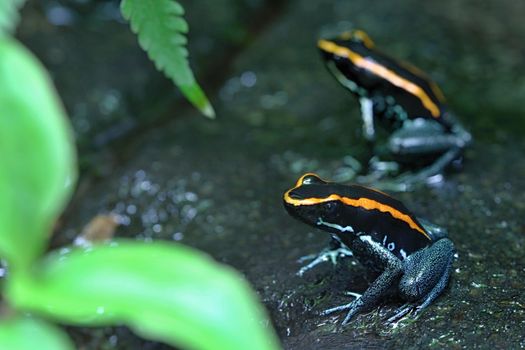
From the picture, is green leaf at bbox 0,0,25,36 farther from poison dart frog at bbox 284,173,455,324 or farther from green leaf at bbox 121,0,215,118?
poison dart frog at bbox 284,173,455,324

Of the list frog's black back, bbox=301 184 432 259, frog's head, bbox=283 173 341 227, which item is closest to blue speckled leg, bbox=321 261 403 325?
frog's black back, bbox=301 184 432 259

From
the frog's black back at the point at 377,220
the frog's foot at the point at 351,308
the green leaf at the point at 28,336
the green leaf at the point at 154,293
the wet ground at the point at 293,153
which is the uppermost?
the green leaf at the point at 154,293

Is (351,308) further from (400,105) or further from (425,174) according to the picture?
(400,105)

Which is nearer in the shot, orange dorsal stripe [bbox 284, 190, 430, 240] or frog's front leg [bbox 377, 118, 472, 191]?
orange dorsal stripe [bbox 284, 190, 430, 240]

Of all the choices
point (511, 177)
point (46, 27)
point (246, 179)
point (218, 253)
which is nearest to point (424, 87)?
point (511, 177)

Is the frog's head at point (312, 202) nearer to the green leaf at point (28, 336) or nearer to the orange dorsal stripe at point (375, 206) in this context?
the orange dorsal stripe at point (375, 206)

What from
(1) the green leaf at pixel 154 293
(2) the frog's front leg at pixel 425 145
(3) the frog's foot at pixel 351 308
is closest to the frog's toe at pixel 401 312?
(3) the frog's foot at pixel 351 308

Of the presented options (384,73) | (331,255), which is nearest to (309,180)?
(331,255)
